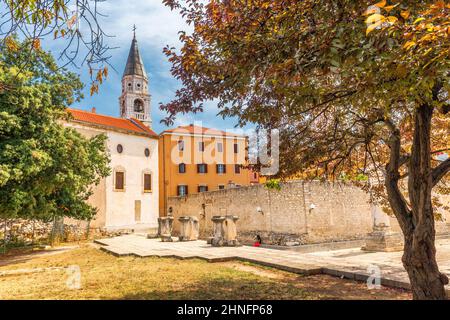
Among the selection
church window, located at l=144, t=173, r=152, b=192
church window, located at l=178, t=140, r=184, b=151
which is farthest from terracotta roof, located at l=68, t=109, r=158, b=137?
church window, located at l=144, t=173, r=152, b=192

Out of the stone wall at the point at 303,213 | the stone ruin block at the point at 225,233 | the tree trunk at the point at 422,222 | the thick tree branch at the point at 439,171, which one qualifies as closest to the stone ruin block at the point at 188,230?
the stone wall at the point at 303,213

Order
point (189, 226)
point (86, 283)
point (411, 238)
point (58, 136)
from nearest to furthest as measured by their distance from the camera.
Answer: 1. point (411, 238)
2. point (86, 283)
3. point (58, 136)
4. point (189, 226)

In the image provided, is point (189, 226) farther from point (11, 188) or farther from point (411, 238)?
point (411, 238)

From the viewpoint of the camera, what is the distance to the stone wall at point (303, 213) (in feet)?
53.1

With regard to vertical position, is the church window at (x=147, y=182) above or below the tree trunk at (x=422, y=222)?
above

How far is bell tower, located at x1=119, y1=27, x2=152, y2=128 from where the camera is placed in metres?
44.3

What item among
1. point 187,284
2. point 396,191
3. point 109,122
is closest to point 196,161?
point 109,122

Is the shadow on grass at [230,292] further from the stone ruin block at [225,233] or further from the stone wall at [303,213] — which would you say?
the stone wall at [303,213]

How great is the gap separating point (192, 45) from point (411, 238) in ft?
13.1

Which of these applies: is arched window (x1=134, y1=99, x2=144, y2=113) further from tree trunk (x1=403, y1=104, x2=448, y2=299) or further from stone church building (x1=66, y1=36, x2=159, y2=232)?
tree trunk (x1=403, y1=104, x2=448, y2=299)

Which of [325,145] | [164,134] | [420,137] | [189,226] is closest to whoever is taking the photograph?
[420,137]

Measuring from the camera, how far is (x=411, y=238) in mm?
4625

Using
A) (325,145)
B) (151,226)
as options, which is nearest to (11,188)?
(325,145)

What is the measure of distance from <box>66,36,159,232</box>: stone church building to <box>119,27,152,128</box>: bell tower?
7.89 meters
